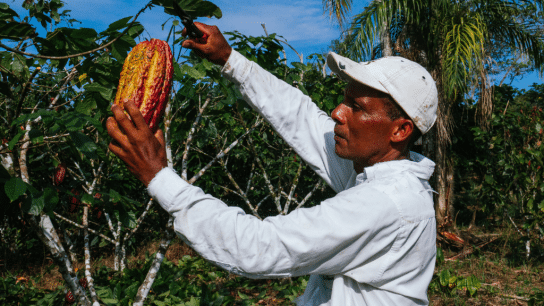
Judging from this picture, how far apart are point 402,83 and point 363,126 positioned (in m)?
0.21

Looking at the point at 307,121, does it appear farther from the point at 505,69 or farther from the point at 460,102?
the point at 505,69

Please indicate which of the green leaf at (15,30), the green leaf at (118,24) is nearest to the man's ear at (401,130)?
the green leaf at (118,24)

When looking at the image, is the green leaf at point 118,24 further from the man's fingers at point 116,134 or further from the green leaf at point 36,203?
the green leaf at point 36,203

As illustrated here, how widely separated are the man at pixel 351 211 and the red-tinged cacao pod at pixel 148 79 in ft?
0.49

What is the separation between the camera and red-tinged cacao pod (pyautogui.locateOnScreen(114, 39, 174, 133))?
137 cm

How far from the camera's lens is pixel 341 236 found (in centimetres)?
114

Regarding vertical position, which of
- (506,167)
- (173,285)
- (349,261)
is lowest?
(506,167)

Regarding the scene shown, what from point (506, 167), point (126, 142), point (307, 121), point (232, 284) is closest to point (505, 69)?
point (506, 167)

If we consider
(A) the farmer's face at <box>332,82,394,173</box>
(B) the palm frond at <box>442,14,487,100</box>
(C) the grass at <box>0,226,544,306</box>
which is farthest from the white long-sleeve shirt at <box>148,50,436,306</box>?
(B) the palm frond at <box>442,14,487,100</box>

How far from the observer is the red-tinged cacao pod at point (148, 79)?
137 cm

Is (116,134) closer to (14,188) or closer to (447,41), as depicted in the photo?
(14,188)

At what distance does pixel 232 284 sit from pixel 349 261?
3.79 meters

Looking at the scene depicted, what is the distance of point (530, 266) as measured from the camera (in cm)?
552

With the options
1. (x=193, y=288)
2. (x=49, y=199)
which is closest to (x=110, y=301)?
(x=193, y=288)
